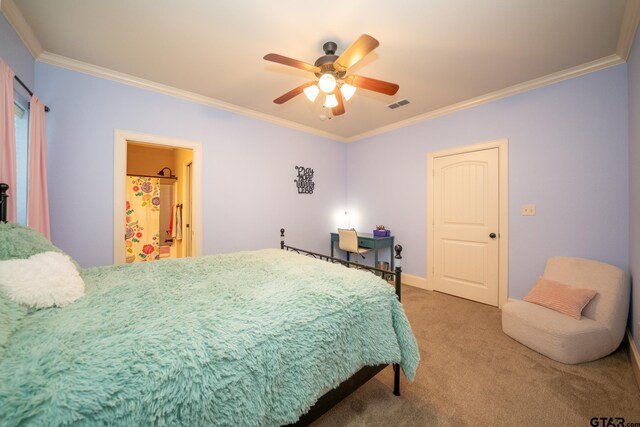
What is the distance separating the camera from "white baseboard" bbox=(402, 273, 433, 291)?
11.8 feet

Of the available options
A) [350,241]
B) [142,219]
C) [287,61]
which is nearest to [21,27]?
[287,61]

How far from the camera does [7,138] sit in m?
1.62

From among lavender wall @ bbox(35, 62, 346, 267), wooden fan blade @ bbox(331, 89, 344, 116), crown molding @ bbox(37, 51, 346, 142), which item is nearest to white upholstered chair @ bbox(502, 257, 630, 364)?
wooden fan blade @ bbox(331, 89, 344, 116)

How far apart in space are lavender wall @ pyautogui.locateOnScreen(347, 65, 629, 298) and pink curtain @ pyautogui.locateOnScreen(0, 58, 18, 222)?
13.4 ft

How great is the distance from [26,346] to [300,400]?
947 millimetres

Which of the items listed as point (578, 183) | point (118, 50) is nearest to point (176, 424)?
point (118, 50)

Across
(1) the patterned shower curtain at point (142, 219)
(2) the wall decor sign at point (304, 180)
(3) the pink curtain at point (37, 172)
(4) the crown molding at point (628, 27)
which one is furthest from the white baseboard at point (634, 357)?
(1) the patterned shower curtain at point (142, 219)

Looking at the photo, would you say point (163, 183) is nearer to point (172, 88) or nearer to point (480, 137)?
point (172, 88)

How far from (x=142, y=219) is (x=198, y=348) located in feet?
14.0

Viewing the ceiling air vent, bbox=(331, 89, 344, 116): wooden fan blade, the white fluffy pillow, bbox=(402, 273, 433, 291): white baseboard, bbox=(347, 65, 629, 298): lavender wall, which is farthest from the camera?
bbox=(402, 273, 433, 291): white baseboard

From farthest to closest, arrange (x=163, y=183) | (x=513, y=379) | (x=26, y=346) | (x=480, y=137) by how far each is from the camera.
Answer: (x=163, y=183)
(x=480, y=137)
(x=513, y=379)
(x=26, y=346)

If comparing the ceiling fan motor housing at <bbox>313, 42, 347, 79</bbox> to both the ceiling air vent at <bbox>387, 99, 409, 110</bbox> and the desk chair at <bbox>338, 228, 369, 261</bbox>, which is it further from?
the desk chair at <bbox>338, 228, 369, 261</bbox>

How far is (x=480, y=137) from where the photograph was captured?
121 inches

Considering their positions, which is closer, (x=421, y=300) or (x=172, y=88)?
(x=172, y=88)
